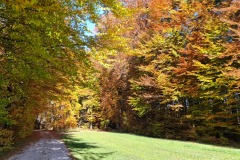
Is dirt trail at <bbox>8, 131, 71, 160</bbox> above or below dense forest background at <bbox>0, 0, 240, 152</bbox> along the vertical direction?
below

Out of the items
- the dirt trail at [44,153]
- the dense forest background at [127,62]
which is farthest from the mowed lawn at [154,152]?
the dense forest background at [127,62]

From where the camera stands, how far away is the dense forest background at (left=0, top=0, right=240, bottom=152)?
5.49 metres

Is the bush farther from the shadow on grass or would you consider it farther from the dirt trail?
the shadow on grass

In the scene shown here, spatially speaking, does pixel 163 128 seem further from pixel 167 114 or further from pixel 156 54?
pixel 156 54

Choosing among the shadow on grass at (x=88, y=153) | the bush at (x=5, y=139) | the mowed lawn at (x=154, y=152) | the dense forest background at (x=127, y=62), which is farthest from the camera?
the bush at (x=5, y=139)

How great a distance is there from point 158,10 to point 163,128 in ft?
36.7

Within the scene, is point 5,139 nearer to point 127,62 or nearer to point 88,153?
point 88,153

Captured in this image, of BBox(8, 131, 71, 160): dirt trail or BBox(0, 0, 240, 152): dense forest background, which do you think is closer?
BBox(0, 0, 240, 152): dense forest background

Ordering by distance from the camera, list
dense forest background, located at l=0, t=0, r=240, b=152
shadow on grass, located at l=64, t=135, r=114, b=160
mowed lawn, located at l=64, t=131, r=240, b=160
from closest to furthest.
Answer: dense forest background, located at l=0, t=0, r=240, b=152, mowed lawn, located at l=64, t=131, r=240, b=160, shadow on grass, located at l=64, t=135, r=114, b=160

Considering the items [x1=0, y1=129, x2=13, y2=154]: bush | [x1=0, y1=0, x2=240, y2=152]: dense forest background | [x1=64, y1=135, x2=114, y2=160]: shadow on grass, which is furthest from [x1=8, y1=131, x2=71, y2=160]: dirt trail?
[x1=0, y1=0, x2=240, y2=152]: dense forest background

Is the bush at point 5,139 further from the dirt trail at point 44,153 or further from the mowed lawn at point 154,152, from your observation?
the mowed lawn at point 154,152

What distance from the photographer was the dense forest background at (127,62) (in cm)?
549

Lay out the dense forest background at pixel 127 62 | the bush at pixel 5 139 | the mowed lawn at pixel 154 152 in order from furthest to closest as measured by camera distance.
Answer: the bush at pixel 5 139 → the mowed lawn at pixel 154 152 → the dense forest background at pixel 127 62

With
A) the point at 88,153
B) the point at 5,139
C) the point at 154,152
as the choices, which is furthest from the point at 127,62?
the point at 5,139
